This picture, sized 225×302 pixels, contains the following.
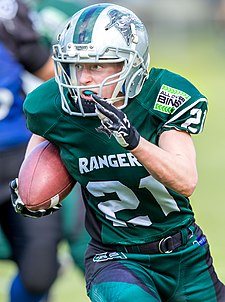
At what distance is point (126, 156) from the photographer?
3.97m

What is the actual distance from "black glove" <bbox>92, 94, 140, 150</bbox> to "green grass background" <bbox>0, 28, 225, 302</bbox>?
2.73 m

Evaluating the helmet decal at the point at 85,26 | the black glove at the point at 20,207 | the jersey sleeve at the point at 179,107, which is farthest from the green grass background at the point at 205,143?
the helmet decal at the point at 85,26

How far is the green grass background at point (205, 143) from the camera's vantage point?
22.2 feet

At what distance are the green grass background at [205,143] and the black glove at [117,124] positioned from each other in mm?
2730

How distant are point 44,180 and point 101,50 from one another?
659mm

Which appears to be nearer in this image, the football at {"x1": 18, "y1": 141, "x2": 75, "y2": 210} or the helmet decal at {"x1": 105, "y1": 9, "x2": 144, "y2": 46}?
the helmet decal at {"x1": 105, "y1": 9, "x2": 144, "y2": 46}

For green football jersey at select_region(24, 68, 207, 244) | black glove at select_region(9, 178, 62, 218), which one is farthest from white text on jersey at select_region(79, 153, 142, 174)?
black glove at select_region(9, 178, 62, 218)

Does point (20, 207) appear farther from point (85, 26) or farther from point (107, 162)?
point (85, 26)

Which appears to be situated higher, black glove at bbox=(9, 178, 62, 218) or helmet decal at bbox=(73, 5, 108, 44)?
helmet decal at bbox=(73, 5, 108, 44)

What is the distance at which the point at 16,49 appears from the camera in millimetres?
5828

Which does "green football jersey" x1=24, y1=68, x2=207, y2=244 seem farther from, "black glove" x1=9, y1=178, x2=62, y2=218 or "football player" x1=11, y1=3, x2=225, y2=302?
"black glove" x1=9, y1=178, x2=62, y2=218

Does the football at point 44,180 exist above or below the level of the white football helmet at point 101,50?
below

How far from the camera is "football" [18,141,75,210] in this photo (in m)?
4.18

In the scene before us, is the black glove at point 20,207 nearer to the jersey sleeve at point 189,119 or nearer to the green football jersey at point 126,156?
the green football jersey at point 126,156
